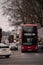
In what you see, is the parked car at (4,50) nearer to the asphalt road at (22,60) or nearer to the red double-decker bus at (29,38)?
the asphalt road at (22,60)

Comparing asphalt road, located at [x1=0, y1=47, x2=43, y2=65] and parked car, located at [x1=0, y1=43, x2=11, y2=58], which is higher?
parked car, located at [x1=0, y1=43, x2=11, y2=58]

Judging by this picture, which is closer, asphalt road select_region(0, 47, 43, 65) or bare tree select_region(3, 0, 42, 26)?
asphalt road select_region(0, 47, 43, 65)

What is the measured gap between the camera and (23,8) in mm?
58969

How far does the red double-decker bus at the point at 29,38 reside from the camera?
47.1 m

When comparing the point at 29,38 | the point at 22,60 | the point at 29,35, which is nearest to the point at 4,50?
the point at 22,60

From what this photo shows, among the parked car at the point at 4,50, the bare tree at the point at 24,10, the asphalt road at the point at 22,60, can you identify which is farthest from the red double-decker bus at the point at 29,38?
the parked car at the point at 4,50

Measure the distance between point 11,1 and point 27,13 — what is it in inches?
147

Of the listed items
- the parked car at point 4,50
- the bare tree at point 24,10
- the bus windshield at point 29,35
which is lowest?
the parked car at point 4,50

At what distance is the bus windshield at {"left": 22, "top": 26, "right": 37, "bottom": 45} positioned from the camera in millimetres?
47031

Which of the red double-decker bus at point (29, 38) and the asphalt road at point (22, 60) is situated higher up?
the red double-decker bus at point (29, 38)

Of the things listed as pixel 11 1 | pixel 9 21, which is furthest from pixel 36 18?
pixel 9 21

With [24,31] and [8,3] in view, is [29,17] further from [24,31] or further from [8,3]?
[24,31]

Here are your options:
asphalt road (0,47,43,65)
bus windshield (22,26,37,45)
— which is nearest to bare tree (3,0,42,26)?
bus windshield (22,26,37,45)

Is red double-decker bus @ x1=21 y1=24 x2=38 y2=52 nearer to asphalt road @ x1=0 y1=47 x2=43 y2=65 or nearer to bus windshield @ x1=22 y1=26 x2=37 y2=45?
bus windshield @ x1=22 y1=26 x2=37 y2=45
